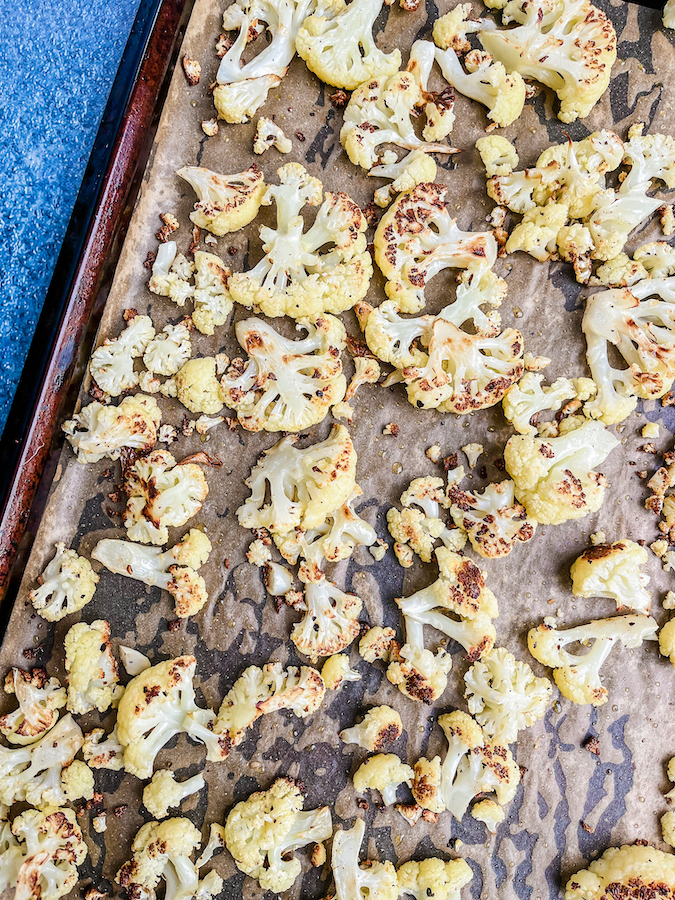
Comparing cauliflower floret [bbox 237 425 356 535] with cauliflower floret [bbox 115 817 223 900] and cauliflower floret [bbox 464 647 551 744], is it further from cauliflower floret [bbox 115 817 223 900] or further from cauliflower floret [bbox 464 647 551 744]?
cauliflower floret [bbox 115 817 223 900]

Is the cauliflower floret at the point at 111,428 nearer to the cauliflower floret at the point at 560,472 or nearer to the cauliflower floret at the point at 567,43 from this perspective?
the cauliflower floret at the point at 560,472

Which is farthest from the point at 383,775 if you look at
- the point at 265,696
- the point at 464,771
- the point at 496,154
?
the point at 496,154

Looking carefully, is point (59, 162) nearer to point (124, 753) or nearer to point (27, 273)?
point (27, 273)

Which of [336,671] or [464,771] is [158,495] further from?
[464,771]

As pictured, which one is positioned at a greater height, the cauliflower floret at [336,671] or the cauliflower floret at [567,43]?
the cauliflower floret at [567,43]

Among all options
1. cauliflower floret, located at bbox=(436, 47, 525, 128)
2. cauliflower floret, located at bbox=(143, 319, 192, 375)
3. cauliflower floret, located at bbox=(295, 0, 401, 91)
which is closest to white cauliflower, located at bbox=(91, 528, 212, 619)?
cauliflower floret, located at bbox=(143, 319, 192, 375)

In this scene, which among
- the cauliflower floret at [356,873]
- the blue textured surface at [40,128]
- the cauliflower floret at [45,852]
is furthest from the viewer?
the blue textured surface at [40,128]

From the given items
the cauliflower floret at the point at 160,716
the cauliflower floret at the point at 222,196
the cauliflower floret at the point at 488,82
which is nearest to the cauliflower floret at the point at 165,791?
the cauliflower floret at the point at 160,716
